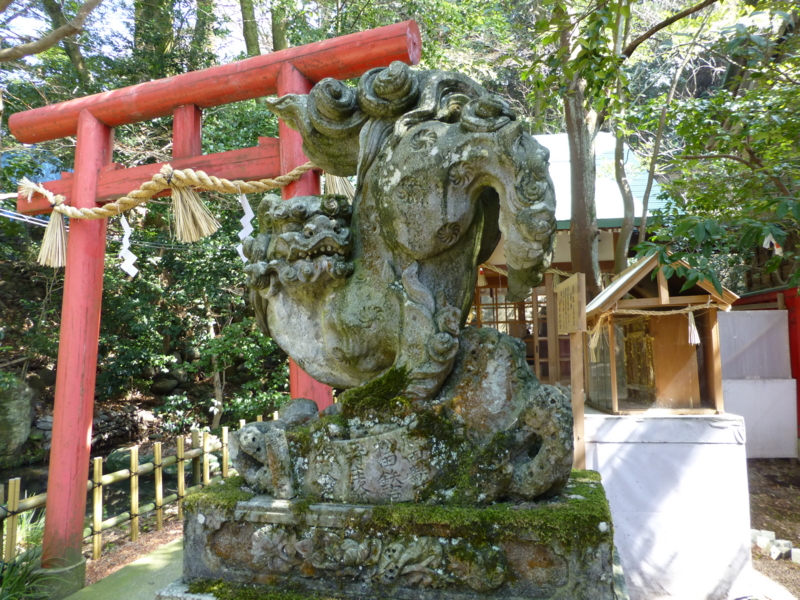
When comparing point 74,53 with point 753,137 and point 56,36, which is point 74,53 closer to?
point 56,36

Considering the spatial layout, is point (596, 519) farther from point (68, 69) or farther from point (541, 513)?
point (68, 69)

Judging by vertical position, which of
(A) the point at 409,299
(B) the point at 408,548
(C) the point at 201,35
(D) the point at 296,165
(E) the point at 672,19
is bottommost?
(B) the point at 408,548

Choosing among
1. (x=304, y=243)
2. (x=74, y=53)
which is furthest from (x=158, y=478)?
(x=74, y=53)

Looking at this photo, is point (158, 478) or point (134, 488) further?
point (158, 478)

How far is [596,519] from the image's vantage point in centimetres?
132

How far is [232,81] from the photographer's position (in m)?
3.24

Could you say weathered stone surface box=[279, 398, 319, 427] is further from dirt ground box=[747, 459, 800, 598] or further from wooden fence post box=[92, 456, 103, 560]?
dirt ground box=[747, 459, 800, 598]

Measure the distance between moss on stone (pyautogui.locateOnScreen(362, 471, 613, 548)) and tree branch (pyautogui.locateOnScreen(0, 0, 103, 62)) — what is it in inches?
140

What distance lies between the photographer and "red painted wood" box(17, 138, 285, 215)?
3.15 m

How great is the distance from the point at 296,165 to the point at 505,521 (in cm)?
231

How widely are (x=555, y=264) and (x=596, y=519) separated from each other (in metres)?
5.91

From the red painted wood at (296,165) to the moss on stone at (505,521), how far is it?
152 centimetres

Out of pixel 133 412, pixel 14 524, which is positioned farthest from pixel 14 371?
pixel 14 524

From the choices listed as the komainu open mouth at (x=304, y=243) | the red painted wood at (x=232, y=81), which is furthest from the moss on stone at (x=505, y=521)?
the red painted wood at (x=232, y=81)
